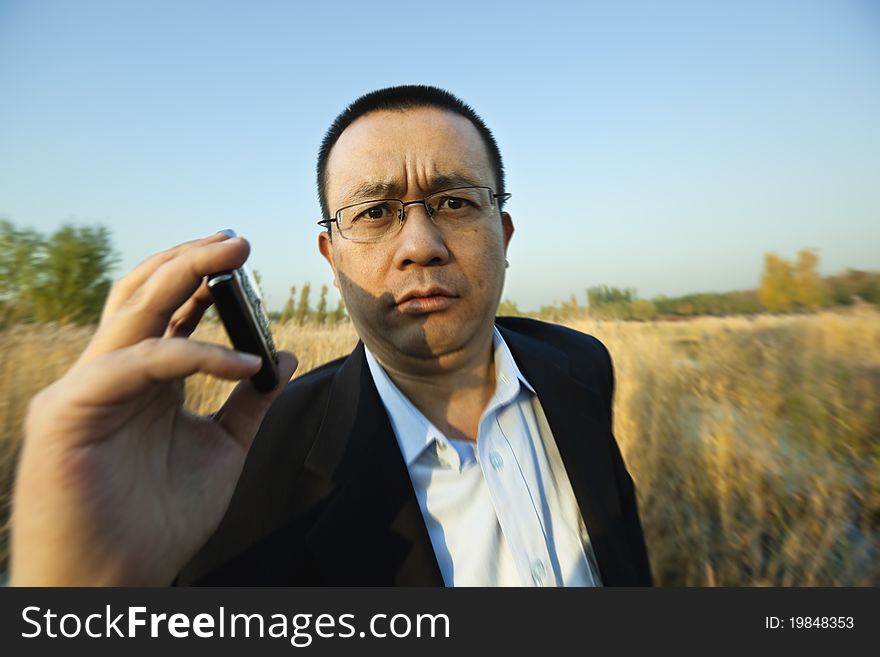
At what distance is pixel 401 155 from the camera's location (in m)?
1.54

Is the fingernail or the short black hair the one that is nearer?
the fingernail

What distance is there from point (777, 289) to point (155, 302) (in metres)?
8.27

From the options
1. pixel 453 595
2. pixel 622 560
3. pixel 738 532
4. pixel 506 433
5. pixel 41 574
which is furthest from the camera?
pixel 738 532

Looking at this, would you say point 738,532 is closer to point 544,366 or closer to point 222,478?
point 544,366

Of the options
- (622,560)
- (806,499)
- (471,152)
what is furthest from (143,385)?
(806,499)

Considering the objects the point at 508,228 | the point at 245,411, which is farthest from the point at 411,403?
the point at 508,228

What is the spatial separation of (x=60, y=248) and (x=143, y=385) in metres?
15.0

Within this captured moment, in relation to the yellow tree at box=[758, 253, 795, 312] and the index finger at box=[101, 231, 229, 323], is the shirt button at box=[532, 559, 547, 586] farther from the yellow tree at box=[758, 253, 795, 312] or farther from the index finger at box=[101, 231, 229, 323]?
the yellow tree at box=[758, 253, 795, 312]

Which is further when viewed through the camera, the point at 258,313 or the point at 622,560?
the point at 622,560

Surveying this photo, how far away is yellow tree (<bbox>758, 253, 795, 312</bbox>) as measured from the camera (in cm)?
570

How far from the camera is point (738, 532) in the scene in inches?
109

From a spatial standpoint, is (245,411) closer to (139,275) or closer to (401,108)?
(139,275)

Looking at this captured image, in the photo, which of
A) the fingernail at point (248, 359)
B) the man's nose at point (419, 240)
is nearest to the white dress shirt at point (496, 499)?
the man's nose at point (419, 240)

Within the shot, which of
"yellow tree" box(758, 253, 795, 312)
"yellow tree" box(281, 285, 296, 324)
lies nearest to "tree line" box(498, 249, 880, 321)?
"yellow tree" box(758, 253, 795, 312)
